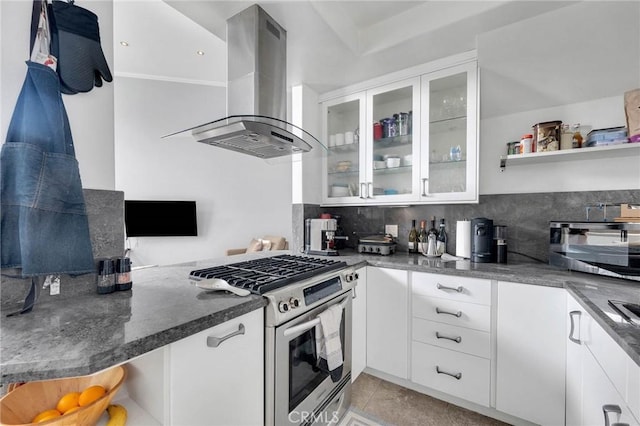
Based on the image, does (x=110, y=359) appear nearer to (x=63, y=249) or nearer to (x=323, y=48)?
(x=63, y=249)

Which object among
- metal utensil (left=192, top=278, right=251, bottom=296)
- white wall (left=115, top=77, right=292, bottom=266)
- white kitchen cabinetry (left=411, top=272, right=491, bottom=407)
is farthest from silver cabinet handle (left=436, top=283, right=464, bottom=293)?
white wall (left=115, top=77, right=292, bottom=266)

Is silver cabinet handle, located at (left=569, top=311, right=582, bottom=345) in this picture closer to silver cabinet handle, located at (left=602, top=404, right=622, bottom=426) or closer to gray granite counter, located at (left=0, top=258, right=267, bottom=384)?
silver cabinet handle, located at (left=602, top=404, right=622, bottom=426)

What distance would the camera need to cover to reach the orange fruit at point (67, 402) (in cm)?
72

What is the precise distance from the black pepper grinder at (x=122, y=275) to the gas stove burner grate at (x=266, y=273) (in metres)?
0.25

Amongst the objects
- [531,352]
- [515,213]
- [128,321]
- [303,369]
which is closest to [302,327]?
[303,369]

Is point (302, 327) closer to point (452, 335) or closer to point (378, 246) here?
point (452, 335)

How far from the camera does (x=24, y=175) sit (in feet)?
2.75

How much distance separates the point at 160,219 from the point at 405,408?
422cm

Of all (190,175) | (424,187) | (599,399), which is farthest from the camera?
(190,175)

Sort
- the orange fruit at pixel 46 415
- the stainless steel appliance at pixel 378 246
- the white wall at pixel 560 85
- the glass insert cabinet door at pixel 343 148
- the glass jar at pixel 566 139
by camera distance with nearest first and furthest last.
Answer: the orange fruit at pixel 46 415 → the white wall at pixel 560 85 → the glass jar at pixel 566 139 → the stainless steel appliance at pixel 378 246 → the glass insert cabinet door at pixel 343 148

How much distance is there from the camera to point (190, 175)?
443 centimetres

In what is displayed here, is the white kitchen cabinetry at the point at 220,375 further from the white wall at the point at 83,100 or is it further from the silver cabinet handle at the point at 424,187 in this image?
the silver cabinet handle at the point at 424,187

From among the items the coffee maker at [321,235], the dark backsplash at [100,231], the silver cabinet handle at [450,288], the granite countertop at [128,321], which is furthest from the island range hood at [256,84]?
the silver cabinet handle at [450,288]

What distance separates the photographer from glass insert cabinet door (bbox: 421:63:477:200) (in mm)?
→ 1776
